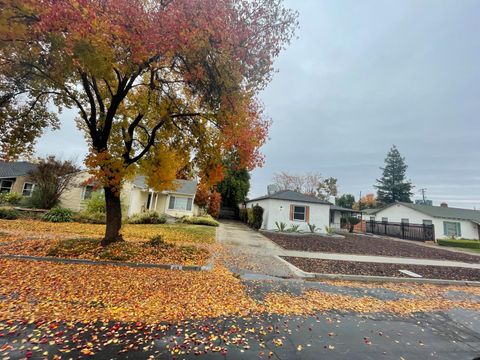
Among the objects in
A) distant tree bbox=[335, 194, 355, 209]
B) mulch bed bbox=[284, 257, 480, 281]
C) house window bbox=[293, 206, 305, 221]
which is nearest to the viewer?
mulch bed bbox=[284, 257, 480, 281]

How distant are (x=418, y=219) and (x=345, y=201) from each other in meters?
20.5

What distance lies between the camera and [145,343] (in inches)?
121

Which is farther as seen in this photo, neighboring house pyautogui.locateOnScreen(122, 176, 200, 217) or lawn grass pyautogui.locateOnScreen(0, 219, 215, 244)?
neighboring house pyautogui.locateOnScreen(122, 176, 200, 217)

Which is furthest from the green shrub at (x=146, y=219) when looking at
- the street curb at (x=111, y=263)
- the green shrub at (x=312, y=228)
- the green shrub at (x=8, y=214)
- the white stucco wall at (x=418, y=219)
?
the white stucco wall at (x=418, y=219)

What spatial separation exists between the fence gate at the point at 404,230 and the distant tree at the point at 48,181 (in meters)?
32.4

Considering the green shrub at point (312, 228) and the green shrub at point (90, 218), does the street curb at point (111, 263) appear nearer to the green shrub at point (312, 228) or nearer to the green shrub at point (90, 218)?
the green shrub at point (90, 218)

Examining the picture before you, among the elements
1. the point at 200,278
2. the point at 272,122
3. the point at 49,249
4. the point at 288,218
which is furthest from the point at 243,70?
the point at 288,218

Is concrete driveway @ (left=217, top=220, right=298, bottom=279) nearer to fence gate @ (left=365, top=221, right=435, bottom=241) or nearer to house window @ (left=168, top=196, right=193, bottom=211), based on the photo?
house window @ (left=168, top=196, right=193, bottom=211)

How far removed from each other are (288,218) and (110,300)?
56.0 ft

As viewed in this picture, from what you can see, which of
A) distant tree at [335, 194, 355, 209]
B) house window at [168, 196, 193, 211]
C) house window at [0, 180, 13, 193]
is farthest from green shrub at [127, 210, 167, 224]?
distant tree at [335, 194, 355, 209]

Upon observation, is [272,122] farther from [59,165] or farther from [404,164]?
[404,164]

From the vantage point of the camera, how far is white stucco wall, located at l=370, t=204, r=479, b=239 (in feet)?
77.6

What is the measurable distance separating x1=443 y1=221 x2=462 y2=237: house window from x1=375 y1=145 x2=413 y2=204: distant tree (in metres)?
21.6

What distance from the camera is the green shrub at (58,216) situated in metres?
14.2
